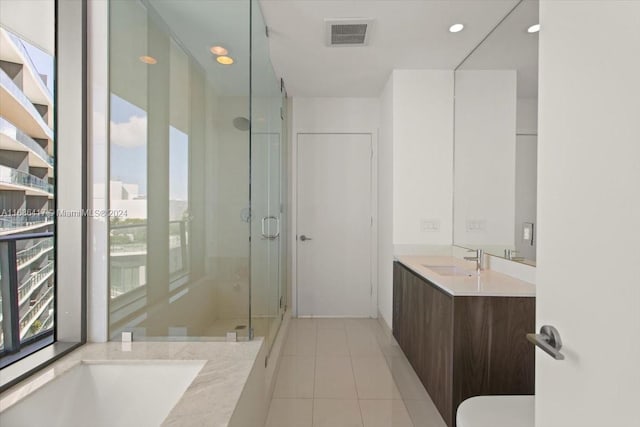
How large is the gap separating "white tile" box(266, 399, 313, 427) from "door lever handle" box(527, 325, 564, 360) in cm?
161

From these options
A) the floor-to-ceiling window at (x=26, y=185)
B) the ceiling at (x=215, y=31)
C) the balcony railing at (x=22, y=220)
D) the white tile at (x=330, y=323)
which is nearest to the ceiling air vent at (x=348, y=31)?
the ceiling at (x=215, y=31)

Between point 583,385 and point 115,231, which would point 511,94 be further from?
point 115,231

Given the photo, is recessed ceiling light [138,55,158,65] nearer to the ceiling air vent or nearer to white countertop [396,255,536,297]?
the ceiling air vent

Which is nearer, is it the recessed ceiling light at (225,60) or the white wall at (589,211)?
the white wall at (589,211)

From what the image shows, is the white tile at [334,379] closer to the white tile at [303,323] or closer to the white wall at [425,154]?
the white tile at [303,323]

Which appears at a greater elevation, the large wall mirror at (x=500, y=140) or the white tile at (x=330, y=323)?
the large wall mirror at (x=500, y=140)

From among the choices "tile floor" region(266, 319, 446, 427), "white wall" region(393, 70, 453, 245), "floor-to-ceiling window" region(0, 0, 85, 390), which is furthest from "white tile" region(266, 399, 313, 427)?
"white wall" region(393, 70, 453, 245)

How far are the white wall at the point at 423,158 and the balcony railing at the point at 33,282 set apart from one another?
2534 millimetres

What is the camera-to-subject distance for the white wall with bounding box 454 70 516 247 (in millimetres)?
2156

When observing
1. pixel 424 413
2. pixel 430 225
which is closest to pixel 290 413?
pixel 424 413

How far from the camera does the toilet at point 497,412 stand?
1218mm

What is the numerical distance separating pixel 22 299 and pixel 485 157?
2707 millimetres

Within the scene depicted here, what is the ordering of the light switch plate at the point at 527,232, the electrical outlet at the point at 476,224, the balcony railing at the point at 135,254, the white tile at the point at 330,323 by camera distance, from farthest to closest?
the white tile at the point at 330,323 → the electrical outlet at the point at 476,224 → the light switch plate at the point at 527,232 → the balcony railing at the point at 135,254

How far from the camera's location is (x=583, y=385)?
0.72 metres
